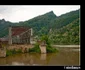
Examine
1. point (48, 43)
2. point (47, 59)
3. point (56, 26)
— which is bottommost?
point (47, 59)

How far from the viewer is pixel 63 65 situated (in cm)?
241

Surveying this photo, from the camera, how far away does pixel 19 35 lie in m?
2.44

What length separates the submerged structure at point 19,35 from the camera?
243cm

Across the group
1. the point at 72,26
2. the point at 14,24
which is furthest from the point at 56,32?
the point at 14,24

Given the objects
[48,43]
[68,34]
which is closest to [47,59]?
[48,43]

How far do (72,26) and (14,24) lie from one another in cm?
43

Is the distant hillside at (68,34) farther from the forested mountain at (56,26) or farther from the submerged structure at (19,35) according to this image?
the submerged structure at (19,35)

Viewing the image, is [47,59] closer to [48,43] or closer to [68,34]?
[48,43]

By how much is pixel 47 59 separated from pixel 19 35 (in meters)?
0.28

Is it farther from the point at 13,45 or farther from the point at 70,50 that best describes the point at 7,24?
the point at 70,50

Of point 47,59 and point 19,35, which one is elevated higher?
point 19,35

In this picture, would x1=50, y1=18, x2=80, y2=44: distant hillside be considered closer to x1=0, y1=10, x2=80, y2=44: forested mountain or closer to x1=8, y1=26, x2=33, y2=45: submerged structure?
x1=0, y1=10, x2=80, y2=44: forested mountain

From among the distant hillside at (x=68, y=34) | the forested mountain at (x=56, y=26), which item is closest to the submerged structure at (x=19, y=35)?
the forested mountain at (x=56, y=26)
